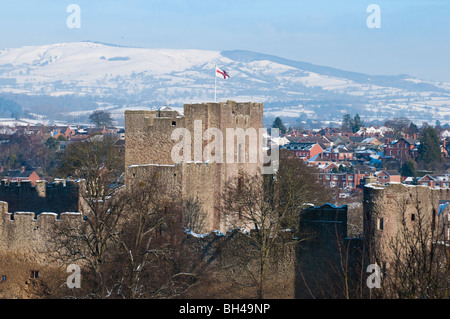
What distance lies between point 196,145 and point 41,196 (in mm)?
6728

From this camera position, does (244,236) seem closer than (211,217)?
Yes

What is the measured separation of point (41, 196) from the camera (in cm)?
4031

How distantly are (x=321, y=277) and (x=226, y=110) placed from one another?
36.9 ft

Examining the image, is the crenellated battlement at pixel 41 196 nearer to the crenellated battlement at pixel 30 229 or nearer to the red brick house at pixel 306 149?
the crenellated battlement at pixel 30 229

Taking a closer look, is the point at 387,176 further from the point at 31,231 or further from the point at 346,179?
the point at 31,231

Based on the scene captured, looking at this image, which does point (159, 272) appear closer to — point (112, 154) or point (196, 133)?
point (196, 133)

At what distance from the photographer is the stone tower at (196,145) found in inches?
1524

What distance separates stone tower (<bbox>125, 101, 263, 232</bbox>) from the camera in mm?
38719

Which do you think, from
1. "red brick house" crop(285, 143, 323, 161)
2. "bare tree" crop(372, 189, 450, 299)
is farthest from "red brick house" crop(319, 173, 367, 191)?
"bare tree" crop(372, 189, 450, 299)

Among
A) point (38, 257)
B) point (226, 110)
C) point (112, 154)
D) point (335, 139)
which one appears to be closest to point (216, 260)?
point (38, 257)

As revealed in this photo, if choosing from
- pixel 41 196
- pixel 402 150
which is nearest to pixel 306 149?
pixel 402 150

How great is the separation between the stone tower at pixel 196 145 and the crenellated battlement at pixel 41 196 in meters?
2.75

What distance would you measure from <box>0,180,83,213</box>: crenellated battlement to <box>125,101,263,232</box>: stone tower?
275cm
